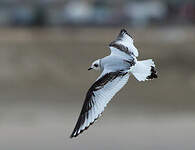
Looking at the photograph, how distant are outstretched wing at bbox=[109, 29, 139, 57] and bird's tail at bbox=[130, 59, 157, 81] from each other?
0.25 m

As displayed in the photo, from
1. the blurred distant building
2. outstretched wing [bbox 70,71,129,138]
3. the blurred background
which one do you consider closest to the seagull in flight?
outstretched wing [bbox 70,71,129,138]

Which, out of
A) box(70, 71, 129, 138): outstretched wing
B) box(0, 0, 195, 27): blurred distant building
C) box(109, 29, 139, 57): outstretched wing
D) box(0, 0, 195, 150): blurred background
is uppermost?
box(0, 0, 195, 27): blurred distant building

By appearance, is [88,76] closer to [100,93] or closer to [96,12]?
[96,12]

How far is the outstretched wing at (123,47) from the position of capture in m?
7.60

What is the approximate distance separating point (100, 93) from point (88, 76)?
12897mm

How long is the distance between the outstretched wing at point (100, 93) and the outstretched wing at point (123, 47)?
0.32 m

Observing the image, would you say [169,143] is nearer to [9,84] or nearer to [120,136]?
[120,136]

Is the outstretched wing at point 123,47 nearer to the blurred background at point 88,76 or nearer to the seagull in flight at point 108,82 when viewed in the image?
the seagull in flight at point 108,82

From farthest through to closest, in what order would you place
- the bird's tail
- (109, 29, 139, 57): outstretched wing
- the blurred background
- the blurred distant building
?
the blurred distant building
the blurred background
(109, 29, 139, 57): outstretched wing
the bird's tail

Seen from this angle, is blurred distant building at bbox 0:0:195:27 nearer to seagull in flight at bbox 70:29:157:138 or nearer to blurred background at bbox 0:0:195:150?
blurred background at bbox 0:0:195:150

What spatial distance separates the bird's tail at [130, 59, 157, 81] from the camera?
720 cm

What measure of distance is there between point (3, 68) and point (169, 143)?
10065 millimetres

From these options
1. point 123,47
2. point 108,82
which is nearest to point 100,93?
point 108,82

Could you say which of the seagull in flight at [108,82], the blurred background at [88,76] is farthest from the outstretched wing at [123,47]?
the blurred background at [88,76]
